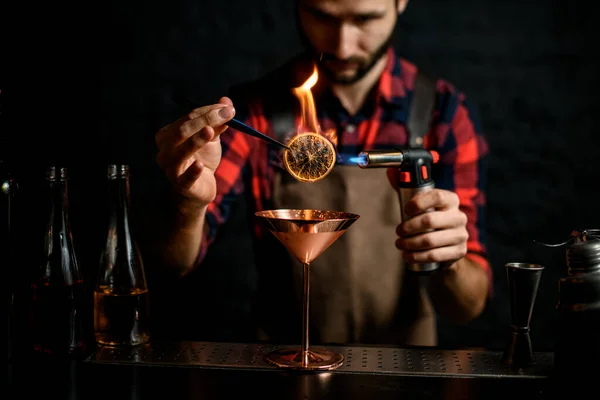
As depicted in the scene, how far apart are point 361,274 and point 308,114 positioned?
0.62 m

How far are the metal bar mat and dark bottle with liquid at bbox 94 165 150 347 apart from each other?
5cm

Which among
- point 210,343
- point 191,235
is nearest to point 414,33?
point 191,235

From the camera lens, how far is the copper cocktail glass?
5.26ft

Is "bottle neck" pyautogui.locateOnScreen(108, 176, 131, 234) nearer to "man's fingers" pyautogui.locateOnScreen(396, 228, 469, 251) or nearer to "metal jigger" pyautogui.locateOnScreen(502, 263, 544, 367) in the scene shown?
"man's fingers" pyautogui.locateOnScreen(396, 228, 469, 251)

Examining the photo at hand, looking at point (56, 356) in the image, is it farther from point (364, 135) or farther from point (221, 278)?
point (364, 135)

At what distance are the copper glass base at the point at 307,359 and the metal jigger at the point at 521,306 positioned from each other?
1.56 feet

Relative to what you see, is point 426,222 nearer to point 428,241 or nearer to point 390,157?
point 428,241

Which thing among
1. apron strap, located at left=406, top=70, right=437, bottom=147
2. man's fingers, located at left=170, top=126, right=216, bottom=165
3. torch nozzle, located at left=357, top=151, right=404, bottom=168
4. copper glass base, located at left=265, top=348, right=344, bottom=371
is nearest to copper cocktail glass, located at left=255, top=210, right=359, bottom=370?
copper glass base, located at left=265, top=348, right=344, bottom=371

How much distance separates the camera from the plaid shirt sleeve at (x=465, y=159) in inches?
89.1

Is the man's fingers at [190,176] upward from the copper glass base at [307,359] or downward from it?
upward

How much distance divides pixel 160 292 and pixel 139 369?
0.72 metres

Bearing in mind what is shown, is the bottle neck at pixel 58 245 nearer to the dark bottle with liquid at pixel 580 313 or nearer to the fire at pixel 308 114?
the fire at pixel 308 114

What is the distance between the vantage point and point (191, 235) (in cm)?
226

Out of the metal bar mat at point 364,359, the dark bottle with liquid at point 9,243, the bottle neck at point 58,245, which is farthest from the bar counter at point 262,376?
the bottle neck at point 58,245
